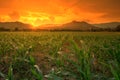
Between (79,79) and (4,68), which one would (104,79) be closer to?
(79,79)

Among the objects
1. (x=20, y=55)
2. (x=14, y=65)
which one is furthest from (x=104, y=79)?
(x=20, y=55)

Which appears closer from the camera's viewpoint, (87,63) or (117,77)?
(117,77)

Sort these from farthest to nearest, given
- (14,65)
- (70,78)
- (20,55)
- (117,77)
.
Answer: (20,55), (14,65), (70,78), (117,77)

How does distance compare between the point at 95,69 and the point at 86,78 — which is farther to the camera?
the point at 95,69

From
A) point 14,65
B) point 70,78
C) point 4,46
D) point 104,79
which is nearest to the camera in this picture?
point 104,79

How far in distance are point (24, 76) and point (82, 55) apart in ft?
3.11

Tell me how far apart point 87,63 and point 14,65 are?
132 cm

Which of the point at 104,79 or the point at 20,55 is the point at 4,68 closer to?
the point at 20,55

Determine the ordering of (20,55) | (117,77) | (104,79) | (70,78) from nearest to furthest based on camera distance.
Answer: (117,77) < (104,79) < (70,78) < (20,55)

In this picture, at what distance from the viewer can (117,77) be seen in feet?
8.55

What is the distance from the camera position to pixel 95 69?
3998mm

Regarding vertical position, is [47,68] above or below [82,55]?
below

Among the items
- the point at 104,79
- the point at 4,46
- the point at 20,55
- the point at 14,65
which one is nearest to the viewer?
the point at 104,79

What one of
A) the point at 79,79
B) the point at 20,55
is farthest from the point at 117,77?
the point at 20,55
